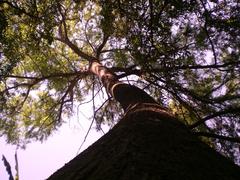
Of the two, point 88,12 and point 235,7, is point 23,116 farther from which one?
point 235,7

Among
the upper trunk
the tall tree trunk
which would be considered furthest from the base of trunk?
the upper trunk

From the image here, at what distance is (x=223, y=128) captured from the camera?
6.52 m

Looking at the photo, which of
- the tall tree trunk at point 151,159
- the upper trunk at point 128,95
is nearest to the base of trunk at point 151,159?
the tall tree trunk at point 151,159

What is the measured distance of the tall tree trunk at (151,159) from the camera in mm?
1653

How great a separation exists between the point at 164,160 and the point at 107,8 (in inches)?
122

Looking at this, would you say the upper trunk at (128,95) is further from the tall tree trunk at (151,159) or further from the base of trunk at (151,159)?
the base of trunk at (151,159)

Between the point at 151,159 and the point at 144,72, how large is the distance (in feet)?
13.8

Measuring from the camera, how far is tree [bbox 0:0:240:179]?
2734mm

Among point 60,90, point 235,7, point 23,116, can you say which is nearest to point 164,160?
point 235,7

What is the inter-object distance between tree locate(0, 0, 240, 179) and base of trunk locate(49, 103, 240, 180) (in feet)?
0.06

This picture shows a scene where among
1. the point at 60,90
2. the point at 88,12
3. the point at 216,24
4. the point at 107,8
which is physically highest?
the point at 88,12

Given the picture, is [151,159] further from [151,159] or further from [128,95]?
[128,95]

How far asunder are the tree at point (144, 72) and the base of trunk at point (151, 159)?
0.06 feet

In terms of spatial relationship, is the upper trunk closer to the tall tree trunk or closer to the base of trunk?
the tall tree trunk
